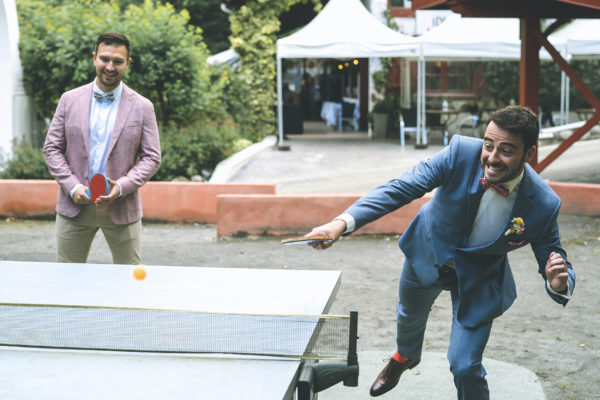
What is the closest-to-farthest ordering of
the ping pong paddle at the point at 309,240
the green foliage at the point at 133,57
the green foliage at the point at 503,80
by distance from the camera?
the ping pong paddle at the point at 309,240 < the green foliage at the point at 133,57 < the green foliage at the point at 503,80

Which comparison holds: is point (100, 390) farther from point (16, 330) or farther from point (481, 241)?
point (481, 241)

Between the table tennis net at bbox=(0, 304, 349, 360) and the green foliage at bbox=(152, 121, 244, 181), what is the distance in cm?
821

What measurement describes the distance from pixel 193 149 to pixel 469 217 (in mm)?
8904

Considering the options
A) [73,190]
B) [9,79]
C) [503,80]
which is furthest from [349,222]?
[503,80]

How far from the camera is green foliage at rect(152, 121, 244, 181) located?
1130 cm

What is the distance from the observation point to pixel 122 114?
15.1 feet

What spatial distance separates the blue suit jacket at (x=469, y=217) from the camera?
321 centimetres

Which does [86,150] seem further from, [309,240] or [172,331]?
[309,240]

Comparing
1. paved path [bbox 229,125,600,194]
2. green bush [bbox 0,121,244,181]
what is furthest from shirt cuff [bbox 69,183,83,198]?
paved path [bbox 229,125,600,194]

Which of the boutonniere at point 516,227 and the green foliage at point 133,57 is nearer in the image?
the boutonniere at point 516,227

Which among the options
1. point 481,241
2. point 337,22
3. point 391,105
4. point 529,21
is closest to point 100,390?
point 481,241

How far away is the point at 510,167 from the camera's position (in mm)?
3078

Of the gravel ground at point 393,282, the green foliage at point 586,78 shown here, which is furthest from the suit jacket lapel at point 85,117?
the green foliage at point 586,78

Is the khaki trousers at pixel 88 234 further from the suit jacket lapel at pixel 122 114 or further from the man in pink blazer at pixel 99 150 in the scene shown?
the suit jacket lapel at pixel 122 114
